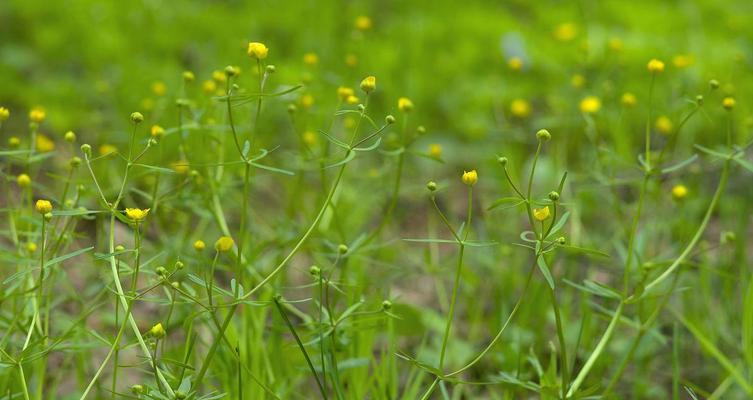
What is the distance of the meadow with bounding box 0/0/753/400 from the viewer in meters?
1.40

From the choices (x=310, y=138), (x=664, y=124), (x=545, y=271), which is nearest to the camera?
(x=545, y=271)

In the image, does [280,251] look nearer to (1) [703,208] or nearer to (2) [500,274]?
(2) [500,274]

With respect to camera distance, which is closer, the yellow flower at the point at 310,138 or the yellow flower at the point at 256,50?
the yellow flower at the point at 256,50

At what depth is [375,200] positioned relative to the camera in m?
2.38

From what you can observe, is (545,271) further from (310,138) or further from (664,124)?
(664,124)

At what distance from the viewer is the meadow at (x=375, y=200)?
140cm

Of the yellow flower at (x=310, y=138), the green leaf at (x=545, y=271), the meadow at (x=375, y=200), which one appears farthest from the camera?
the yellow flower at (x=310, y=138)

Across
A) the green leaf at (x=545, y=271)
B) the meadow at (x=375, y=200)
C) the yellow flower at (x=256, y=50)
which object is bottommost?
the meadow at (x=375, y=200)

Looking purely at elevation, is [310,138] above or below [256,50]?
below

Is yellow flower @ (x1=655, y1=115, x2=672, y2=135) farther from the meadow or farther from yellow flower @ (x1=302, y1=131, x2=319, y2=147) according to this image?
yellow flower @ (x1=302, y1=131, x2=319, y2=147)

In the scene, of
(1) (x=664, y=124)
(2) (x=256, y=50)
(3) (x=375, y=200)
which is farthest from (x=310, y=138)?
(2) (x=256, y=50)

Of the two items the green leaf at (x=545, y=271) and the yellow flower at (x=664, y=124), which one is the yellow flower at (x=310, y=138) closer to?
the yellow flower at (x=664, y=124)

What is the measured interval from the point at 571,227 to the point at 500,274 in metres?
0.33

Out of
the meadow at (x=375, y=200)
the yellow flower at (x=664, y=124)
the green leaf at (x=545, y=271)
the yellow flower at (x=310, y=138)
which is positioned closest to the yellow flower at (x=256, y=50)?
the meadow at (x=375, y=200)
